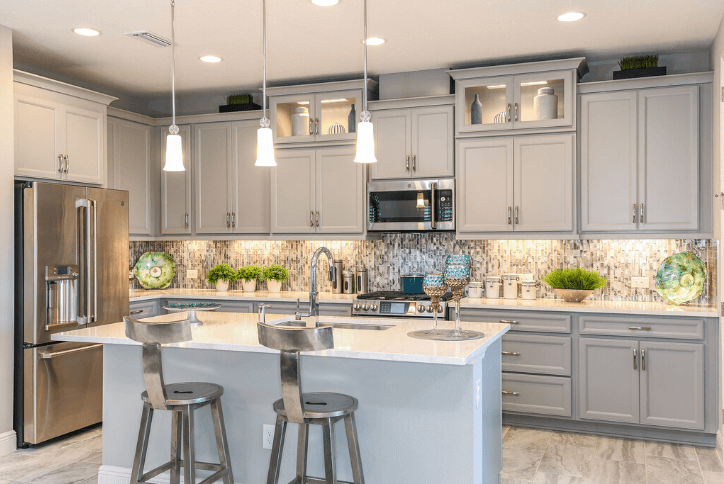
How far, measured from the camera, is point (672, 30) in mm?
3955

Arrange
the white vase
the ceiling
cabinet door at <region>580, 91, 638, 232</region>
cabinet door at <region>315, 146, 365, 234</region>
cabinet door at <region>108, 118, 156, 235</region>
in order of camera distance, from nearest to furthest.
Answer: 1. the ceiling
2. cabinet door at <region>580, 91, 638, 232</region>
3. cabinet door at <region>315, 146, 365, 234</region>
4. cabinet door at <region>108, 118, 156, 235</region>
5. the white vase

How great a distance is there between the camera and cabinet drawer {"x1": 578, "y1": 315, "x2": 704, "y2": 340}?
3957 mm

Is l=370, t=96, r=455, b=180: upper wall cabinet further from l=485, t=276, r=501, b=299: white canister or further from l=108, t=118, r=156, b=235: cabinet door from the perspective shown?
l=108, t=118, r=156, b=235: cabinet door

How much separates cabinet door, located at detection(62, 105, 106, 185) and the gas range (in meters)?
2.24

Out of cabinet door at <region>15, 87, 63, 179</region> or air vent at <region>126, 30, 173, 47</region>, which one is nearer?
air vent at <region>126, 30, 173, 47</region>

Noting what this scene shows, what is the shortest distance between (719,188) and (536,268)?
1.43m

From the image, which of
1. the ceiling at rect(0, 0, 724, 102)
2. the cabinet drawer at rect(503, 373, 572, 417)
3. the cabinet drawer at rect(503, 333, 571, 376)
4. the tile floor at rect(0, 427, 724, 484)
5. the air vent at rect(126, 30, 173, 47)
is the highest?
the ceiling at rect(0, 0, 724, 102)

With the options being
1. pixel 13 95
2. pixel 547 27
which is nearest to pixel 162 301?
pixel 13 95

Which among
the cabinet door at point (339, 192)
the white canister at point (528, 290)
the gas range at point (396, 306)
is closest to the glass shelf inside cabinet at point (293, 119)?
the cabinet door at point (339, 192)

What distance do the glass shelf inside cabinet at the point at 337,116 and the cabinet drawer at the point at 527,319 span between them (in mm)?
1767

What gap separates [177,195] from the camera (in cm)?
565

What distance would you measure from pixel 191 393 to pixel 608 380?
9.15 ft

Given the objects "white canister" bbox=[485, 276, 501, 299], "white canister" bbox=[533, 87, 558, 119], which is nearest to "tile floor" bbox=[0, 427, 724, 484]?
"white canister" bbox=[485, 276, 501, 299]

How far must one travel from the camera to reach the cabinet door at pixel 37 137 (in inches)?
162
